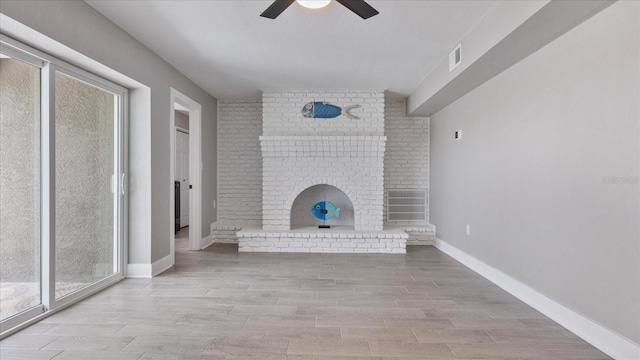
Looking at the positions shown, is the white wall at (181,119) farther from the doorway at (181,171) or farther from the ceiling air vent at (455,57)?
the ceiling air vent at (455,57)

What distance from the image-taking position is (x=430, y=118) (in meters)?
5.17

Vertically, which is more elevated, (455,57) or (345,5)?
(455,57)

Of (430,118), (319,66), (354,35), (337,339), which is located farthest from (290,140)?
(337,339)

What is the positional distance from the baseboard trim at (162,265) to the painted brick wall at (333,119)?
2198mm

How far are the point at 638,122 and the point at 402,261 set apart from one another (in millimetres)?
2769

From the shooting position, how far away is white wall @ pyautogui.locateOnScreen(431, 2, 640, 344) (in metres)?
1.80

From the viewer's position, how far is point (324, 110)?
4.64m

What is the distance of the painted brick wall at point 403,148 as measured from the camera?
519cm

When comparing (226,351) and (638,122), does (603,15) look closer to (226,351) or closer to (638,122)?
(638,122)

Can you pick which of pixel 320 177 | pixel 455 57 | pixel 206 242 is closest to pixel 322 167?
pixel 320 177

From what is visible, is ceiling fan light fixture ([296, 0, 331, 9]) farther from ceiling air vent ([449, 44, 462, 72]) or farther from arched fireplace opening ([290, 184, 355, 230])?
arched fireplace opening ([290, 184, 355, 230])

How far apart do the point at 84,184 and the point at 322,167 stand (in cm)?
295

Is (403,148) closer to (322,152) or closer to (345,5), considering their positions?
(322,152)

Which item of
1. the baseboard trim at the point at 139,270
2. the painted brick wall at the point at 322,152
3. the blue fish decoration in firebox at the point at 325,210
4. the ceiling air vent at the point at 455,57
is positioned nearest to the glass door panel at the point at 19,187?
the baseboard trim at the point at 139,270
